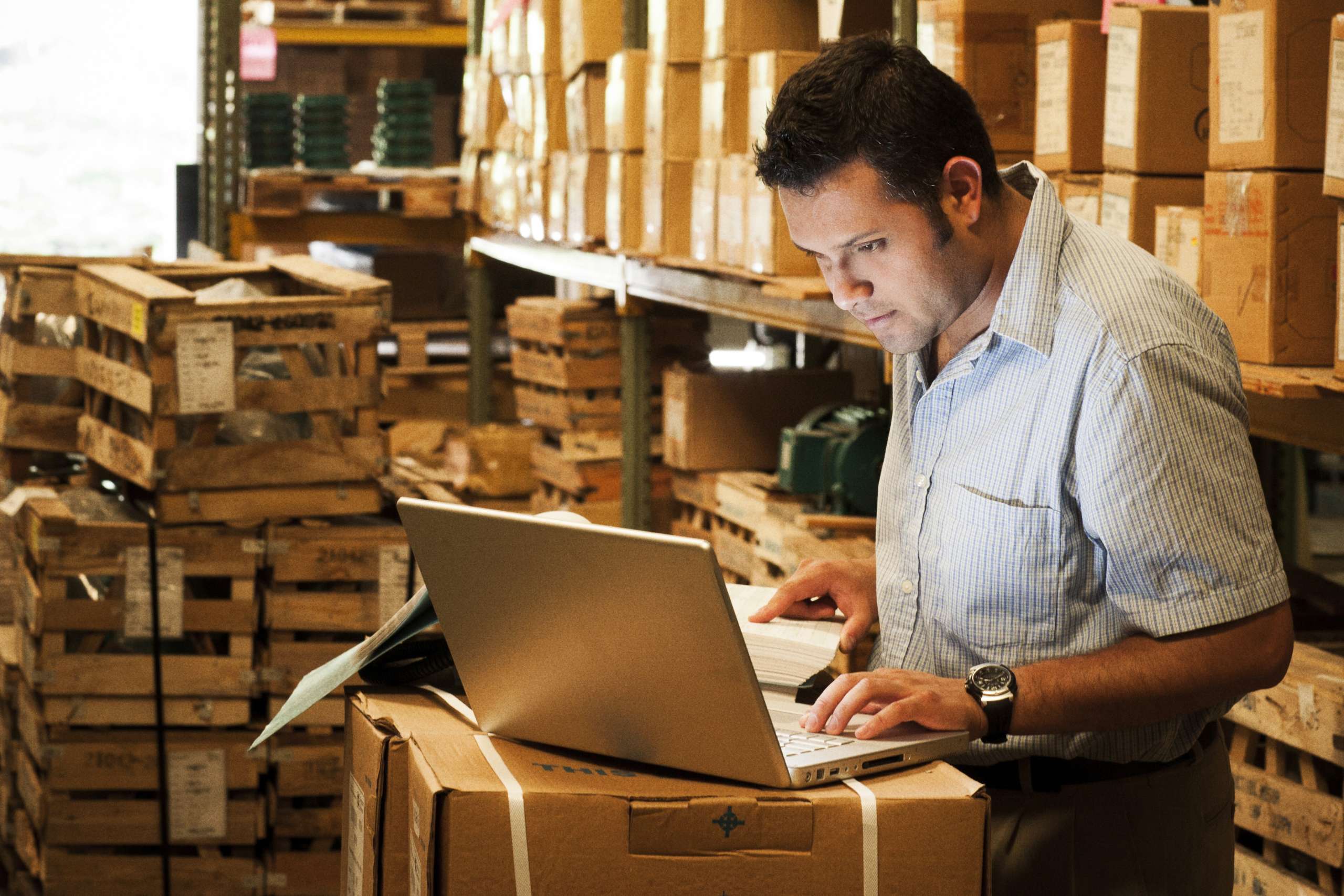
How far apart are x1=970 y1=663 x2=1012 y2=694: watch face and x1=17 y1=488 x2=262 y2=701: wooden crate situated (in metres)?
3.03

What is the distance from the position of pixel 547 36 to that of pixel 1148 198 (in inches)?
154

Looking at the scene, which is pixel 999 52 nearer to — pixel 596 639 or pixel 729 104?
pixel 729 104

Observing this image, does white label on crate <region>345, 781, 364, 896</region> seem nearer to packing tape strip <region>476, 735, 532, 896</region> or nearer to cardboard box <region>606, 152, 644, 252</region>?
packing tape strip <region>476, 735, 532, 896</region>

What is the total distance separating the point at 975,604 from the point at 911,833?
387 mm

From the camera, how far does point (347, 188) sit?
8.31m

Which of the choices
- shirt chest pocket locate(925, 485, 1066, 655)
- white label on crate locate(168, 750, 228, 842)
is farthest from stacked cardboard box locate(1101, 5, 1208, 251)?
white label on crate locate(168, 750, 228, 842)

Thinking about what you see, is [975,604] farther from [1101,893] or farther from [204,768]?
[204,768]

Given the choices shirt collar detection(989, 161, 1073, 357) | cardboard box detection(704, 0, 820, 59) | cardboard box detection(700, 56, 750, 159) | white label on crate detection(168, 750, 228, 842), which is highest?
cardboard box detection(704, 0, 820, 59)

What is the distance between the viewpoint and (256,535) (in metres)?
4.36

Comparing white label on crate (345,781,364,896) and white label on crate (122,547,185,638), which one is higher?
white label on crate (345,781,364,896)

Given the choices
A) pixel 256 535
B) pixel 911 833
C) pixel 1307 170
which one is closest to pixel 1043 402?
pixel 911 833

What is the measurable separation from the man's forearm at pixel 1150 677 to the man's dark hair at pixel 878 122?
1.71 ft

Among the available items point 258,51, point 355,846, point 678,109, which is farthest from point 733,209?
point 258,51

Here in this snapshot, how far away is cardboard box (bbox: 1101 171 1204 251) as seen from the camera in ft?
10.2
